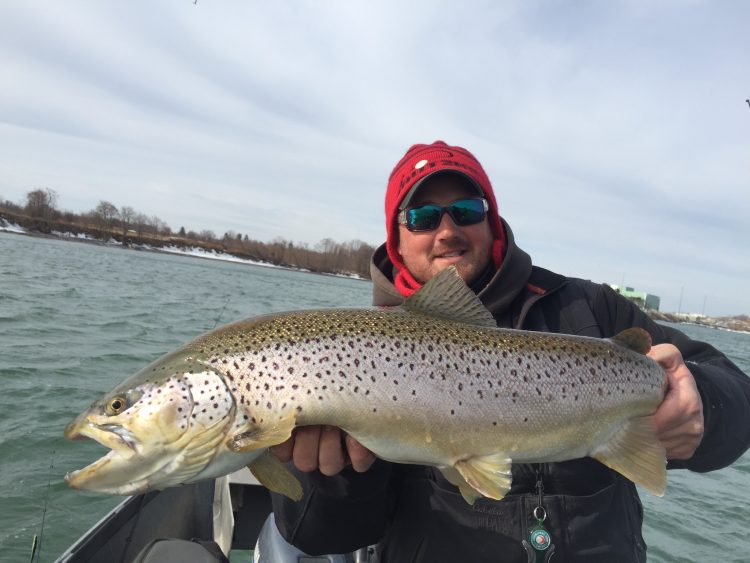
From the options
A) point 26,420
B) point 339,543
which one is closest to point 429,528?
point 339,543

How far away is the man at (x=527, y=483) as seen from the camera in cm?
255

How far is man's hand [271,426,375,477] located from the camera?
235cm

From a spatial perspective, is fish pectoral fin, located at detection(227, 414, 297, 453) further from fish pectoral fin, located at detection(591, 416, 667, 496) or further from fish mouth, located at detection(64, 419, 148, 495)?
fish pectoral fin, located at detection(591, 416, 667, 496)

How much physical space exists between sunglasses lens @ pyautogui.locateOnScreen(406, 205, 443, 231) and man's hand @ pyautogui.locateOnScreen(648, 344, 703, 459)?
5.24 feet

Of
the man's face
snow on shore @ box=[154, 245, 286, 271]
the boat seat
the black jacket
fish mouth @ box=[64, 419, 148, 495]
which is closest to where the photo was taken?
fish mouth @ box=[64, 419, 148, 495]

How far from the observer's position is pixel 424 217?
3.61 meters

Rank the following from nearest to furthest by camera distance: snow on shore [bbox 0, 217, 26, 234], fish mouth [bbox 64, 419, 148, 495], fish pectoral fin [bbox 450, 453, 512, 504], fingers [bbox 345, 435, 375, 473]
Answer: fish mouth [bbox 64, 419, 148, 495] → fish pectoral fin [bbox 450, 453, 512, 504] → fingers [bbox 345, 435, 375, 473] → snow on shore [bbox 0, 217, 26, 234]

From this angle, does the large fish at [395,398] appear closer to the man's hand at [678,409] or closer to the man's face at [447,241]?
the man's hand at [678,409]

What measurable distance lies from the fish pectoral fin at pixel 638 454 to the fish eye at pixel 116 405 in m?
2.20

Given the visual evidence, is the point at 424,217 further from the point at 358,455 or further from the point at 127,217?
the point at 127,217

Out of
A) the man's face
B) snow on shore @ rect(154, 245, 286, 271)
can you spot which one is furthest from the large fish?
snow on shore @ rect(154, 245, 286, 271)

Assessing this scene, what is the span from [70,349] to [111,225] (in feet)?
288

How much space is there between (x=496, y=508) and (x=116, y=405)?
195 centimetres

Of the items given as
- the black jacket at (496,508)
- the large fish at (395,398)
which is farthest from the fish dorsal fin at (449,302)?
the black jacket at (496,508)
